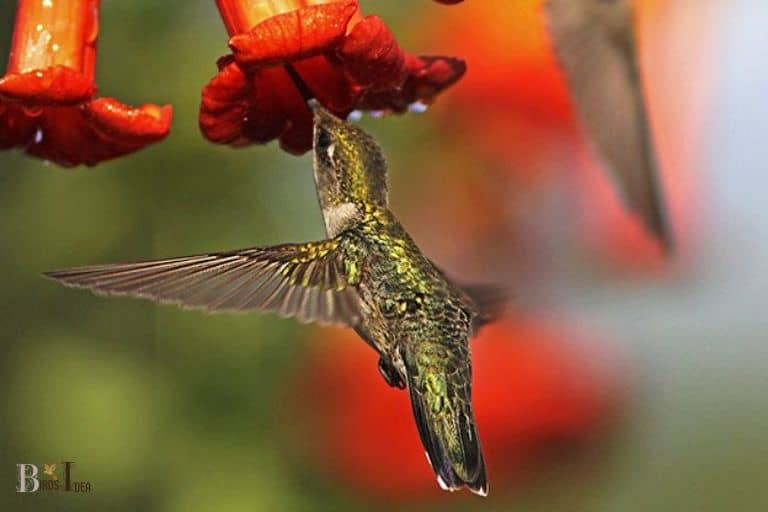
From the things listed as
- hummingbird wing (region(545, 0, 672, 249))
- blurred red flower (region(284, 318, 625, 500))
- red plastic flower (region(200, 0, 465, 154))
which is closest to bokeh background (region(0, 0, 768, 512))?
blurred red flower (region(284, 318, 625, 500))

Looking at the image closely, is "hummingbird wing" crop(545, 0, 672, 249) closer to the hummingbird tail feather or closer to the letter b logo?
the hummingbird tail feather

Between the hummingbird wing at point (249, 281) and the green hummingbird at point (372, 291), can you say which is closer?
the hummingbird wing at point (249, 281)

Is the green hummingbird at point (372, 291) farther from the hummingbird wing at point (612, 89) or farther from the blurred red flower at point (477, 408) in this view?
the blurred red flower at point (477, 408)

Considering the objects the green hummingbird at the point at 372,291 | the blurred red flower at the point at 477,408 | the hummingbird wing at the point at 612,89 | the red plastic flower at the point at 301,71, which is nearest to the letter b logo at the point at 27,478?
the blurred red flower at the point at 477,408

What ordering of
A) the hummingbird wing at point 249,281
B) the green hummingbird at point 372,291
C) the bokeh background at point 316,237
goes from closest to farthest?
1. the hummingbird wing at point 249,281
2. the green hummingbird at point 372,291
3. the bokeh background at point 316,237

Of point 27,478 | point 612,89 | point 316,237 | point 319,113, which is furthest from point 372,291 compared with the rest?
point 27,478

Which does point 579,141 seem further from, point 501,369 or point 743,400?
point 743,400
